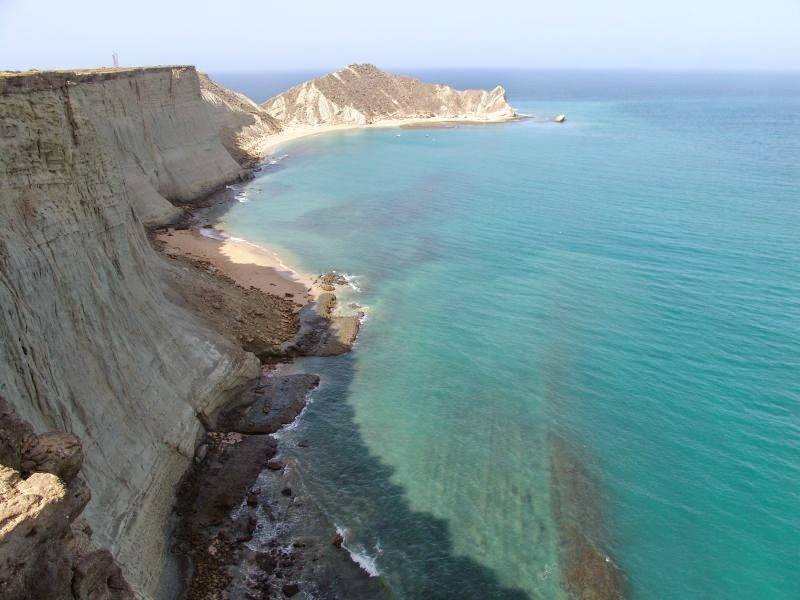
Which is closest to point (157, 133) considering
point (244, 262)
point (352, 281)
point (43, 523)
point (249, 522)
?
point (244, 262)

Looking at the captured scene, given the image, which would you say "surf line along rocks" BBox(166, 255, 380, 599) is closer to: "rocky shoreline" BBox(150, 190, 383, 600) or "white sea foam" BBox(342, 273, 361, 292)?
"rocky shoreline" BBox(150, 190, 383, 600)

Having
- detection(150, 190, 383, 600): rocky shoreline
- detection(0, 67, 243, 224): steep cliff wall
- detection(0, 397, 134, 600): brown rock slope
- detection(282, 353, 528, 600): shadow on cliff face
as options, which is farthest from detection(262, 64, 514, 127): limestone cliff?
detection(0, 397, 134, 600): brown rock slope

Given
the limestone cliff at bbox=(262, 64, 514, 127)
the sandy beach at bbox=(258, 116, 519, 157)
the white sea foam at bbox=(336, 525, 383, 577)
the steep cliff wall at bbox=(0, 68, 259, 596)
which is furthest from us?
the limestone cliff at bbox=(262, 64, 514, 127)

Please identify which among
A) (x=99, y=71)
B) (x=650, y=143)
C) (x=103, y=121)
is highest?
(x=99, y=71)

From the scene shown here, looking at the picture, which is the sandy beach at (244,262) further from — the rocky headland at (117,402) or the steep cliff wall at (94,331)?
the steep cliff wall at (94,331)

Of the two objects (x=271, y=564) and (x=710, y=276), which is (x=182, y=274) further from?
(x=710, y=276)

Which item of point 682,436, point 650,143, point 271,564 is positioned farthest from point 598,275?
point 650,143

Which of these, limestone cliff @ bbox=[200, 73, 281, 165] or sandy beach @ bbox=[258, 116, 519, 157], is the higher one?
limestone cliff @ bbox=[200, 73, 281, 165]
